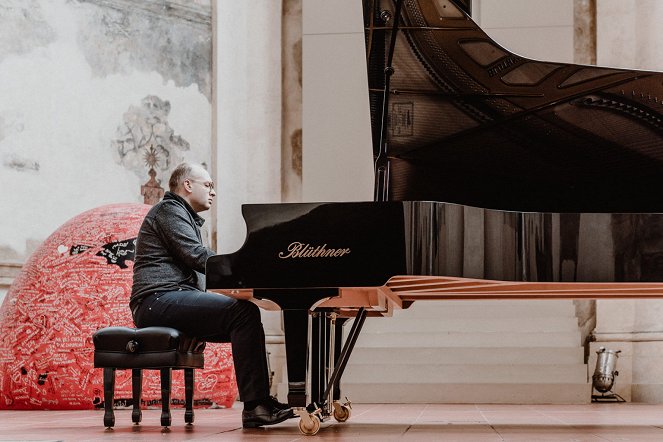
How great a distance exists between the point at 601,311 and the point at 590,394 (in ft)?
2.88

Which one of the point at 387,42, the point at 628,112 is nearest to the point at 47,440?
the point at 387,42

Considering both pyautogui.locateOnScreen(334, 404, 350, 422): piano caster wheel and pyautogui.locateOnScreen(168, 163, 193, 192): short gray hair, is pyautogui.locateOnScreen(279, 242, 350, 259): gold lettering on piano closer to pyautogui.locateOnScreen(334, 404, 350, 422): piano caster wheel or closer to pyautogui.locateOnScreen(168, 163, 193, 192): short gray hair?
pyautogui.locateOnScreen(168, 163, 193, 192): short gray hair

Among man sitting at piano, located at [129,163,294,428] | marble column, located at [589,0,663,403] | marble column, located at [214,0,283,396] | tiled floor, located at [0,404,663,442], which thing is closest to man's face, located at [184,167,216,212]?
man sitting at piano, located at [129,163,294,428]

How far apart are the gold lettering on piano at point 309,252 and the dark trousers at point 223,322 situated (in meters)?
0.53

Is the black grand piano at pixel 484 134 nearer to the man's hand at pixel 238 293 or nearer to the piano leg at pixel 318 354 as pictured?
the piano leg at pixel 318 354

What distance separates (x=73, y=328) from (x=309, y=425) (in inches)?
120

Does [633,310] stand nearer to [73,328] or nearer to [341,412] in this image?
[341,412]

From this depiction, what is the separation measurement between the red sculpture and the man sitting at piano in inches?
74.3

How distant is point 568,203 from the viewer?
4.73 meters

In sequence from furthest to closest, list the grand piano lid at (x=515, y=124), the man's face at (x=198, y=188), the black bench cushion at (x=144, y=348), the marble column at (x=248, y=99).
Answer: the marble column at (x=248, y=99) < the man's face at (x=198, y=188) < the grand piano lid at (x=515, y=124) < the black bench cushion at (x=144, y=348)

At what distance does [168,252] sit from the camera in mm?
4785

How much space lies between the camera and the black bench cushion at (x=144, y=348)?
452 centimetres

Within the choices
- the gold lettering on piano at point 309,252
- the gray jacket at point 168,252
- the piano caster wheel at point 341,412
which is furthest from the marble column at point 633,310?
the gold lettering on piano at point 309,252

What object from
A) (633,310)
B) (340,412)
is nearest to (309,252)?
(340,412)
